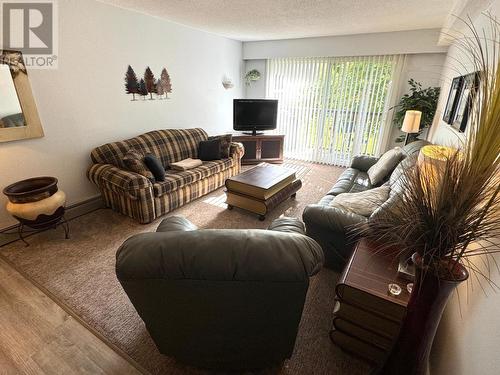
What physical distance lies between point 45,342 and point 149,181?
1.70 m

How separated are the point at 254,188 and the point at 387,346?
6.55ft

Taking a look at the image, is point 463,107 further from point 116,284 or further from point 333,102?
point 116,284

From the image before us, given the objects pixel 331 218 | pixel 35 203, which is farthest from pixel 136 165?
pixel 331 218

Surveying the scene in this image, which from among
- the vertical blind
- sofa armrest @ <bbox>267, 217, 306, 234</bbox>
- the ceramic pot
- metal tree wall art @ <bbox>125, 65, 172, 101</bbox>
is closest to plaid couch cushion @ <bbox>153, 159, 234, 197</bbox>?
the ceramic pot

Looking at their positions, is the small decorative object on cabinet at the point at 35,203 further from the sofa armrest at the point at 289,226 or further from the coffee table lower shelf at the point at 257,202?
the sofa armrest at the point at 289,226

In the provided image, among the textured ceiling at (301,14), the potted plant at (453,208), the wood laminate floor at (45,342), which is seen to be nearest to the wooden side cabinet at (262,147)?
the textured ceiling at (301,14)

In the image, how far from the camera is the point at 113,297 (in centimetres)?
190

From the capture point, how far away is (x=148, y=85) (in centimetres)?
365

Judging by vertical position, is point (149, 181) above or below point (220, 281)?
below

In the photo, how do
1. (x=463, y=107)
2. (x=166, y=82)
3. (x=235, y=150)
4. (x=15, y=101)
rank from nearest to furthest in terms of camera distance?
(x=463, y=107)
(x=15, y=101)
(x=166, y=82)
(x=235, y=150)

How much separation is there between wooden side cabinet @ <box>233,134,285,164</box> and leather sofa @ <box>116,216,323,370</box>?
4116mm

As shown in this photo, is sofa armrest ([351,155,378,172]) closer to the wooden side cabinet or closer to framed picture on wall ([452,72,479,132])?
framed picture on wall ([452,72,479,132])

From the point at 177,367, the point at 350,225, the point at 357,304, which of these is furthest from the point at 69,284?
the point at 350,225

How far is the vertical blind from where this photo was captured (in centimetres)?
440
